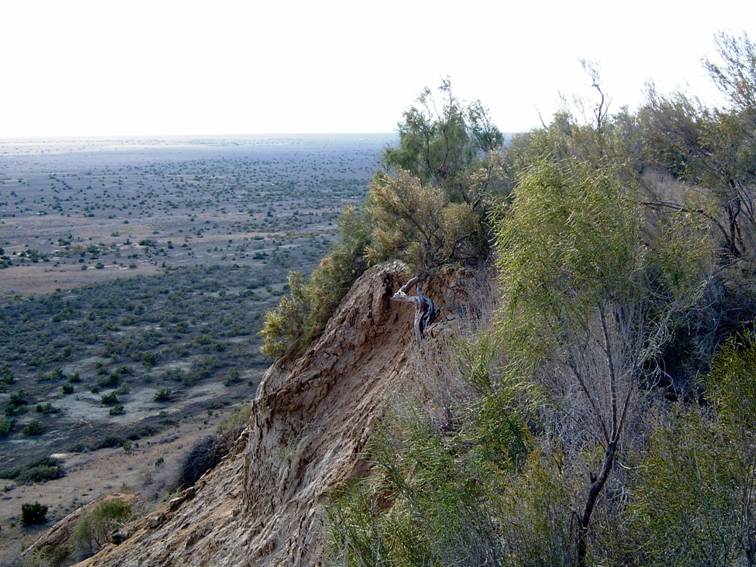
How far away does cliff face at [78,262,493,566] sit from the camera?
10.6m

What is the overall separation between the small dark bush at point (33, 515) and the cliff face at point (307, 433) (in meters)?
4.48

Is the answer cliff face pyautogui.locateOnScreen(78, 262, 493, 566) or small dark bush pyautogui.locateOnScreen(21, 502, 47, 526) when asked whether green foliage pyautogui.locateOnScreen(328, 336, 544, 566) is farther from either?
small dark bush pyautogui.locateOnScreen(21, 502, 47, 526)

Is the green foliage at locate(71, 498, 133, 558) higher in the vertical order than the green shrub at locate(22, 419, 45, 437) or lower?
higher

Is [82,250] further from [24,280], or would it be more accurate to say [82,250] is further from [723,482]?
[723,482]

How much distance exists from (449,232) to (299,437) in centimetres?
482

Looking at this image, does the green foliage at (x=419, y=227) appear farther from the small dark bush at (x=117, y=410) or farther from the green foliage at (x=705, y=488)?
the small dark bush at (x=117, y=410)

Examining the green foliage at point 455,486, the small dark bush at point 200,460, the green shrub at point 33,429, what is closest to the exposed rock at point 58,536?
the small dark bush at point 200,460

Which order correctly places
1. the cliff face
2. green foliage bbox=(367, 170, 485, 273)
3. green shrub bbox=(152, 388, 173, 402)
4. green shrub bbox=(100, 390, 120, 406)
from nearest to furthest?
the cliff face
green foliage bbox=(367, 170, 485, 273)
green shrub bbox=(100, 390, 120, 406)
green shrub bbox=(152, 388, 173, 402)

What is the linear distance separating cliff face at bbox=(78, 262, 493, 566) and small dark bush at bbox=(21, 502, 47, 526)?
14.7ft

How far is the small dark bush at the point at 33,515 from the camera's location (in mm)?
19328

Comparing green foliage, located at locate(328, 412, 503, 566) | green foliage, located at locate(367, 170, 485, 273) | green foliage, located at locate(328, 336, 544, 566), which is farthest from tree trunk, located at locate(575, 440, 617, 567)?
green foliage, located at locate(367, 170, 485, 273)

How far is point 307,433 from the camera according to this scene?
13047mm

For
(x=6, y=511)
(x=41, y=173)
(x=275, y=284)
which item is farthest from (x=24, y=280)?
(x=41, y=173)

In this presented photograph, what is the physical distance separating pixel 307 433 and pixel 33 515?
10591mm
